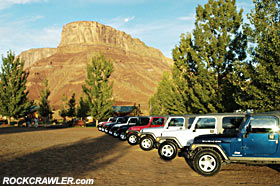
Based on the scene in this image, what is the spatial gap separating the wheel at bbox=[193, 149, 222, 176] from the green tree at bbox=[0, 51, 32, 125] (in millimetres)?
39342

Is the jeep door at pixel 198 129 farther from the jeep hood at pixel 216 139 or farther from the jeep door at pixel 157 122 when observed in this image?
the jeep door at pixel 157 122

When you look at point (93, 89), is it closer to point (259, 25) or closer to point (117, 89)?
point (259, 25)

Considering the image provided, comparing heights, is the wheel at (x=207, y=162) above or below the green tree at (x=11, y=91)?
below

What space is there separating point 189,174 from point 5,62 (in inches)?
1701

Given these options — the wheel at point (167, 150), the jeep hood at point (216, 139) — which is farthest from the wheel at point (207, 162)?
the wheel at point (167, 150)

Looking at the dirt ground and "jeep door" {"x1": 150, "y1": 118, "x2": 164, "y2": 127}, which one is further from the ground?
"jeep door" {"x1": 150, "y1": 118, "x2": 164, "y2": 127}

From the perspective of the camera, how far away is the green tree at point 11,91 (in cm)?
4102

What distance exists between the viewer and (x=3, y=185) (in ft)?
21.5

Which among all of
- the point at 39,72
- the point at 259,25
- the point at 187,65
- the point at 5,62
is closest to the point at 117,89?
the point at 39,72

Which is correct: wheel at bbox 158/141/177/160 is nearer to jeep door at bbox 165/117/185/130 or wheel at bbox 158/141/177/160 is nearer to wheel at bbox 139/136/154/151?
jeep door at bbox 165/117/185/130

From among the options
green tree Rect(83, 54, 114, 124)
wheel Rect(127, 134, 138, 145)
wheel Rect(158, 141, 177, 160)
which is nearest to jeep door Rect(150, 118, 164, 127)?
wheel Rect(127, 134, 138, 145)

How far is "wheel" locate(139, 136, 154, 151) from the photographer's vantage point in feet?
43.5

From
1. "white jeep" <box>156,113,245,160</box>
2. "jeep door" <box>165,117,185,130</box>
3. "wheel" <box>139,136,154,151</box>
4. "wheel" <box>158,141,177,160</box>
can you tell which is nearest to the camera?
"white jeep" <box>156,113,245,160</box>

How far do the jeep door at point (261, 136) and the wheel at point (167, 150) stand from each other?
11.5 feet
